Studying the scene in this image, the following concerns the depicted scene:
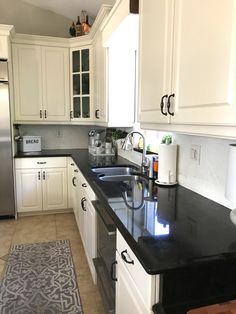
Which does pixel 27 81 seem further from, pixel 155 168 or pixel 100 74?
pixel 155 168

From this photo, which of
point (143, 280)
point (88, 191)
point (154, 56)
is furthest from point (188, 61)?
point (88, 191)

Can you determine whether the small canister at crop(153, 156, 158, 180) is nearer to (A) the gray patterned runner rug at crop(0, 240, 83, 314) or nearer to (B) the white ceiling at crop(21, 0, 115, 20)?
(A) the gray patterned runner rug at crop(0, 240, 83, 314)

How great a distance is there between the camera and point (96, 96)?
134 inches

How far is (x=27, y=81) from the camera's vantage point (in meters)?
3.66

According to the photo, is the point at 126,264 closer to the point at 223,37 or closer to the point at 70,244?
the point at 223,37

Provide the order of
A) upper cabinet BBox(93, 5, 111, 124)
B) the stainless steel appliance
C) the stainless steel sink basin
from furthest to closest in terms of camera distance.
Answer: upper cabinet BBox(93, 5, 111, 124) → the stainless steel sink basin → the stainless steel appliance

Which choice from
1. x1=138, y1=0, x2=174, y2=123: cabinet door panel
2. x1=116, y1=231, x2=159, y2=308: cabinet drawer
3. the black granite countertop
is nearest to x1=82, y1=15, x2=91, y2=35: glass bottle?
x1=138, y1=0, x2=174, y2=123: cabinet door panel

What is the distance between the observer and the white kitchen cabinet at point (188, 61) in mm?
880

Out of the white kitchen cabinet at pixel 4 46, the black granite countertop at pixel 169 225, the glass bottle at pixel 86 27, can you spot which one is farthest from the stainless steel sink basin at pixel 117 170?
the glass bottle at pixel 86 27

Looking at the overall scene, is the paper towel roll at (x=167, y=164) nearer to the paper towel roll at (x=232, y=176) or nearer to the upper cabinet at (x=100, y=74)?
the paper towel roll at (x=232, y=176)

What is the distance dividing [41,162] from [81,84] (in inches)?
48.8

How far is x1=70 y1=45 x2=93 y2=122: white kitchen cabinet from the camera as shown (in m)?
3.66

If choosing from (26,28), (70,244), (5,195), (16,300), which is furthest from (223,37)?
(26,28)

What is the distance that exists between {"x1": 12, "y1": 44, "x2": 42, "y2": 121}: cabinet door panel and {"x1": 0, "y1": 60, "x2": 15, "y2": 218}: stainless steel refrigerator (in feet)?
1.07
